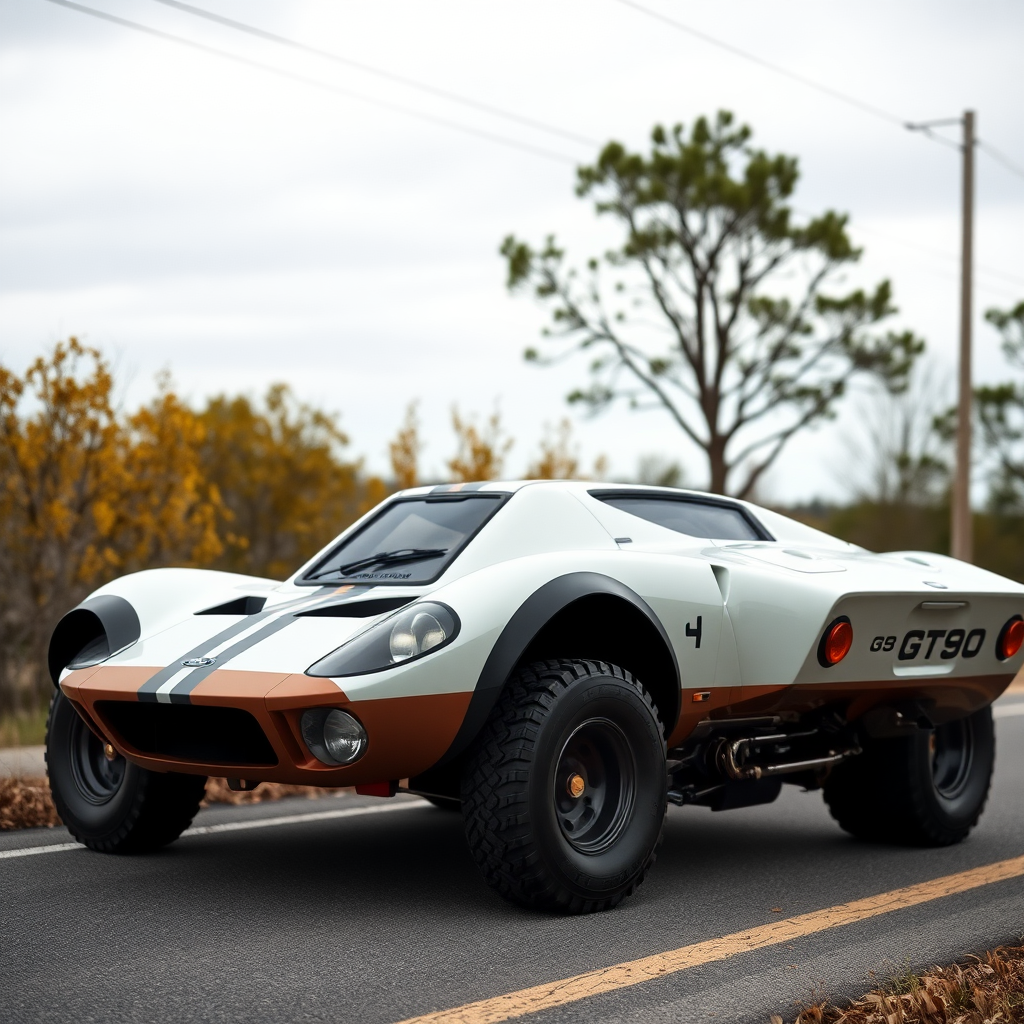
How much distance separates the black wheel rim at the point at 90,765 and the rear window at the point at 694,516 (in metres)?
2.25

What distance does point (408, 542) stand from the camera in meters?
5.14

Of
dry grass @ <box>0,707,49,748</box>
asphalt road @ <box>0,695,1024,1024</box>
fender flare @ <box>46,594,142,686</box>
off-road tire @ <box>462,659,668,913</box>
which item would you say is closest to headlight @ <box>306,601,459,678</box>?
off-road tire @ <box>462,659,668,913</box>

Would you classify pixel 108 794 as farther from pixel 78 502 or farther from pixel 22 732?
pixel 78 502

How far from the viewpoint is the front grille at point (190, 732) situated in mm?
4234

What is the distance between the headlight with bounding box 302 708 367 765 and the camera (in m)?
4.05

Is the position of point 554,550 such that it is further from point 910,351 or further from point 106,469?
point 910,351

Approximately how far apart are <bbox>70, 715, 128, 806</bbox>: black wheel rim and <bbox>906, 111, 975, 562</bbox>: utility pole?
16.1 meters

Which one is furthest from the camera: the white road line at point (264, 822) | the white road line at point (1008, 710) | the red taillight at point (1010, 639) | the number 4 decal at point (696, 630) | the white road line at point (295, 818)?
the white road line at point (1008, 710)

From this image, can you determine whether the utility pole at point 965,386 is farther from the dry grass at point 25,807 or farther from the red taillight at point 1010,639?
the dry grass at point 25,807

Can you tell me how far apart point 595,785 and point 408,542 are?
49.2 inches

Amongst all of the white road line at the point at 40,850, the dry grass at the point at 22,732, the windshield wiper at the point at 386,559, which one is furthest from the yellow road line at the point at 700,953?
the dry grass at the point at 22,732

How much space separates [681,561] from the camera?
193 inches

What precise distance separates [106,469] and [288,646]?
355 inches

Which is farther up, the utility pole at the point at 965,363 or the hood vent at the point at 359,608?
the utility pole at the point at 965,363
